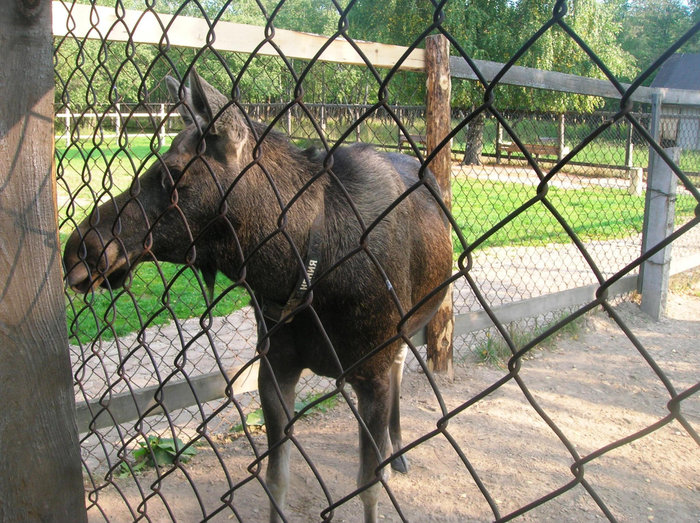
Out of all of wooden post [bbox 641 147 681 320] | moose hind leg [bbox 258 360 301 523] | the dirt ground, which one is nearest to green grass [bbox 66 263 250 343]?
the dirt ground

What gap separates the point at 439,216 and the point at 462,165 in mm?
6370

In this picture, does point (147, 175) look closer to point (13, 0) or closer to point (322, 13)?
point (13, 0)

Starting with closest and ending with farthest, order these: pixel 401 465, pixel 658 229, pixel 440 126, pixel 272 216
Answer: pixel 272 216 < pixel 401 465 < pixel 440 126 < pixel 658 229

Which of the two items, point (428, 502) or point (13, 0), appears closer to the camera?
point (13, 0)

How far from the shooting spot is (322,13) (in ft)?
86.8

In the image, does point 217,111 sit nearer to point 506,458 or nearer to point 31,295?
point 31,295

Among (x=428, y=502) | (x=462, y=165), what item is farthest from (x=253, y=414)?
(x=462, y=165)

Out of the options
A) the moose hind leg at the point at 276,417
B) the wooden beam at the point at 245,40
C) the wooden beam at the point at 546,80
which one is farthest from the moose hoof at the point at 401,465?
the wooden beam at the point at 546,80

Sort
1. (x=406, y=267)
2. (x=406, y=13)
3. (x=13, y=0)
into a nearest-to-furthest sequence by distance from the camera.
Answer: (x=13, y=0) → (x=406, y=267) → (x=406, y=13)

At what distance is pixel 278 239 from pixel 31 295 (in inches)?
38.0

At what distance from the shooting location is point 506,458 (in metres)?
3.95

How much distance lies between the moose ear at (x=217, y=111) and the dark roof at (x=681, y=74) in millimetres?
20384

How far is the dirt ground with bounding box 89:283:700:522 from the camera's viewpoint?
346cm

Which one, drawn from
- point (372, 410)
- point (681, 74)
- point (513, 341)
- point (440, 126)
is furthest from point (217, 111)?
point (681, 74)
